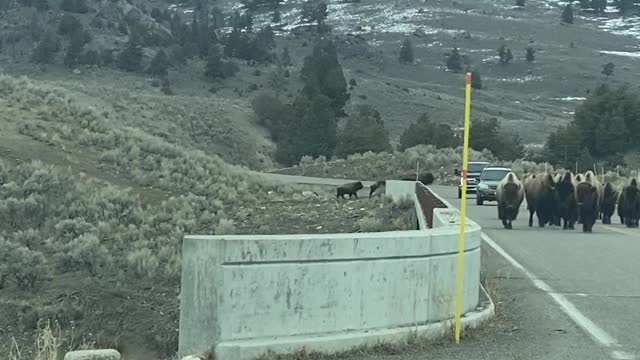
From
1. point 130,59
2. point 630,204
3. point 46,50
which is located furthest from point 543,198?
point 46,50

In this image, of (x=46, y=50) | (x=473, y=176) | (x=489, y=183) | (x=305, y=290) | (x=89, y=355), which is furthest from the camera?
(x=46, y=50)

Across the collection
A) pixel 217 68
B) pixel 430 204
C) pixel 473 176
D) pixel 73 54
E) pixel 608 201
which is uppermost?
pixel 430 204

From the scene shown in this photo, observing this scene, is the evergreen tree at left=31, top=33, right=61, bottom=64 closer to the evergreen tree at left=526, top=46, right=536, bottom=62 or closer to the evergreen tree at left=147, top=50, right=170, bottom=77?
the evergreen tree at left=147, top=50, right=170, bottom=77

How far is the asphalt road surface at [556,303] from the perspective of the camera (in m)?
8.93

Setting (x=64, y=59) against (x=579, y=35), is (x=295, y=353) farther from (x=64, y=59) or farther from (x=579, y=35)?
(x=579, y=35)

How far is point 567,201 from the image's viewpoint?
87.1 feet

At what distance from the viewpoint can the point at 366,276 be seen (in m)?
8.41

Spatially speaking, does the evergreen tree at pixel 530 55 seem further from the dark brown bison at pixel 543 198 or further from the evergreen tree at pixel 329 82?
the dark brown bison at pixel 543 198

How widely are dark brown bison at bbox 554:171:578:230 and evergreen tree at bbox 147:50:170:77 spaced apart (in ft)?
262

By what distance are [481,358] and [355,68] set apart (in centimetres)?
14536

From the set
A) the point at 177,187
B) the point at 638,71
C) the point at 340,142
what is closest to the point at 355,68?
Answer: the point at 638,71

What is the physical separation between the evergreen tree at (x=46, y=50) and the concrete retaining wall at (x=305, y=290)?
96.9m

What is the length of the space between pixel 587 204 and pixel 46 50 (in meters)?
84.9

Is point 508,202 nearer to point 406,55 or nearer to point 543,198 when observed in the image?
point 543,198
